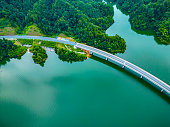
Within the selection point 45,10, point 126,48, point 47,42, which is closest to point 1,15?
point 45,10

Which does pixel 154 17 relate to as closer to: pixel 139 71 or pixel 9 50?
pixel 139 71

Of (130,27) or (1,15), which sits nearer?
(1,15)

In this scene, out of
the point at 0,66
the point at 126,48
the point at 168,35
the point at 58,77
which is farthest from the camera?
the point at 168,35

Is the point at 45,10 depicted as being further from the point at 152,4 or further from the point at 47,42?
the point at 152,4

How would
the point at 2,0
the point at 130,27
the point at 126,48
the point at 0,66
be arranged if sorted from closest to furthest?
the point at 0,66 < the point at 126,48 < the point at 2,0 < the point at 130,27

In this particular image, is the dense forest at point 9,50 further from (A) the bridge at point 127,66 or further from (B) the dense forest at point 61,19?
(B) the dense forest at point 61,19

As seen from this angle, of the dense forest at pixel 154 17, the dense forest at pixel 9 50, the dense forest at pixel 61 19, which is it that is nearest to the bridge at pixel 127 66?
the dense forest at pixel 61 19

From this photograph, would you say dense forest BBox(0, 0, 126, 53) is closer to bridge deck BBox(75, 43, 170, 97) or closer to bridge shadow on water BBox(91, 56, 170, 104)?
bridge deck BBox(75, 43, 170, 97)

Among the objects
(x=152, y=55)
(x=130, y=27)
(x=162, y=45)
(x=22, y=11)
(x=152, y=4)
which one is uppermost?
(x=152, y=4)
